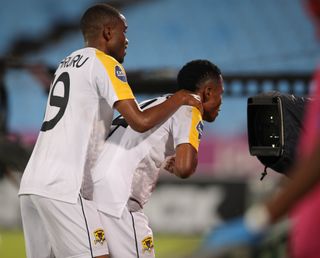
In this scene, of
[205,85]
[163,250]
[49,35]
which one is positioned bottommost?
[163,250]

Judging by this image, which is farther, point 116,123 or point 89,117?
point 116,123

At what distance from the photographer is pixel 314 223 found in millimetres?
2168

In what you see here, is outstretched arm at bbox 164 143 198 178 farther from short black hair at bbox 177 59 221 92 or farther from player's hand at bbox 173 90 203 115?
short black hair at bbox 177 59 221 92

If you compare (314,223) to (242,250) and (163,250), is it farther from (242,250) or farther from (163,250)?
(163,250)

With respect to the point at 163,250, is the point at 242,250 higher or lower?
higher

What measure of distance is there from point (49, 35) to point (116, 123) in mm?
11121

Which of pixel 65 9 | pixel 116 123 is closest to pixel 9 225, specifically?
pixel 65 9

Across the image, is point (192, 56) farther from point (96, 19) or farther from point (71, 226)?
point (71, 226)

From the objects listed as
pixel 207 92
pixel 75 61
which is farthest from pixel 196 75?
pixel 75 61

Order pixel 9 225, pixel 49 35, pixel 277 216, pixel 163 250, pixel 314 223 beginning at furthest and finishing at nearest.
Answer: pixel 49 35, pixel 9 225, pixel 163 250, pixel 314 223, pixel 277 216

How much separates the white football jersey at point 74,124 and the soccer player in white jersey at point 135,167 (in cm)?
15

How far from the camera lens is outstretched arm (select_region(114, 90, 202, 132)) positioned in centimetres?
358

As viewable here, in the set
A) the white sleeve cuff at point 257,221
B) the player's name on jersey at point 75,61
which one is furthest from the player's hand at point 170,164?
the white sleeve cuff at point 257,221

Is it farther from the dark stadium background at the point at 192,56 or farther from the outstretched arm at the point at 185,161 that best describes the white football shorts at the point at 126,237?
the dark stadium background at the point at 192,56
